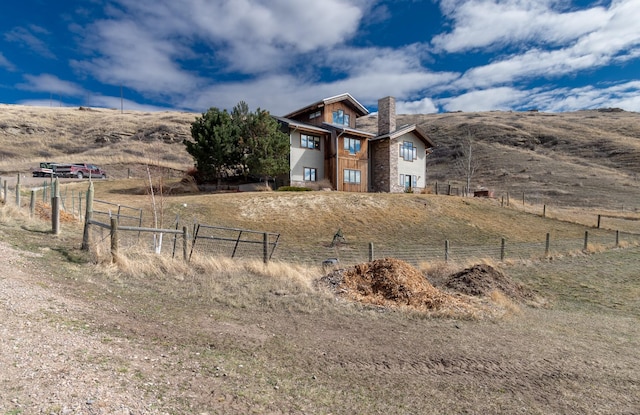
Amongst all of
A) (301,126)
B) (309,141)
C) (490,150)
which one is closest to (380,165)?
A: (309,141)

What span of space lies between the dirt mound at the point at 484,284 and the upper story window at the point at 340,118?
29.2 m

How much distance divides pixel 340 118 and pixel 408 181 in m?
10.3

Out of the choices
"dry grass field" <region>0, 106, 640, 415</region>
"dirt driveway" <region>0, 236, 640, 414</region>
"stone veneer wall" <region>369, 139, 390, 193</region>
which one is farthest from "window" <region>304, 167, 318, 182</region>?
"dirt driveway" <region>0, 236, 640, 414</region>

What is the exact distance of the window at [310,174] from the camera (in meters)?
35.4

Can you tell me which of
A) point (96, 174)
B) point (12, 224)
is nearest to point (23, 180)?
point (96, 174)

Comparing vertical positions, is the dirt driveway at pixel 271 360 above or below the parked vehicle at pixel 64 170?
below

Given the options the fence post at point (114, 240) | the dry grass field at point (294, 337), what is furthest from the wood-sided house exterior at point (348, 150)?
the fence post at point (114, 240)

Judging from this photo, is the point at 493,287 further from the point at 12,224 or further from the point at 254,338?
the point at 12,224

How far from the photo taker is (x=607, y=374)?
19.5ft

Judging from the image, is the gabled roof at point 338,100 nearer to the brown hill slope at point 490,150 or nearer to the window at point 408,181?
the window at point 408,181

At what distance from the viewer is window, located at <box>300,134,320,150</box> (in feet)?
116

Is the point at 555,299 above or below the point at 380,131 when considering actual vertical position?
below

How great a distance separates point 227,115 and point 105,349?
106 feet

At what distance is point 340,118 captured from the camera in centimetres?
3919
